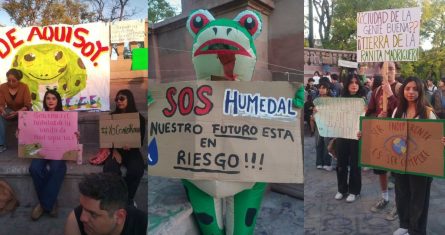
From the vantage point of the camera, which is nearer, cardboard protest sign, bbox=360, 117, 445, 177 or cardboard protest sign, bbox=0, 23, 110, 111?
cardboard protest sign, bbox=360, 117, 445, 177

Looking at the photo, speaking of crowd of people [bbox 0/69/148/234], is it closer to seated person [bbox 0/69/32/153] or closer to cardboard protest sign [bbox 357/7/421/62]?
seated person [bbox 0/69/32/153]

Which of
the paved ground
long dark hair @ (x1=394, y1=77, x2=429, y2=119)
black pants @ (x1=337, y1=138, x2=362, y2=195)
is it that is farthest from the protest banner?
long dark hair @ (x1=394, y1=77, x2=429, y2=119)

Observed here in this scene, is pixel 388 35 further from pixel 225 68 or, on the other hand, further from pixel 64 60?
pixel 64 60

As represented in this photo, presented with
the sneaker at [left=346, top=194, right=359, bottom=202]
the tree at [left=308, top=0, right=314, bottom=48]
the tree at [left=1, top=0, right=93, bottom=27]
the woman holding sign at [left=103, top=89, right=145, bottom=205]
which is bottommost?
the sneaker at [left=346, top=194, right=359, bottom=202]

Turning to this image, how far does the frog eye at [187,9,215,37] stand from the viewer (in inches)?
55.4

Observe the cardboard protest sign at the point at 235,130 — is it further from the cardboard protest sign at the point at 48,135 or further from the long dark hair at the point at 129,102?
the cardboard protest sign at the point at 48,135

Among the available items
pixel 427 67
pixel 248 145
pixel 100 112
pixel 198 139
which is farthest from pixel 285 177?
pixel 100 112

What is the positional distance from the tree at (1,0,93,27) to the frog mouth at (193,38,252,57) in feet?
2.95

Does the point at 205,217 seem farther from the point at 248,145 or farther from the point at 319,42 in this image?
the point at 319,42

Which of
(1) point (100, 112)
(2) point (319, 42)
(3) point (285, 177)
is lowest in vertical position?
(3) point (285, 177)

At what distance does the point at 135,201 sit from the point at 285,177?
824 millimetres

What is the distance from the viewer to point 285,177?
1.38 m

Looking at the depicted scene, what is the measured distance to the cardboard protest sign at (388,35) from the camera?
4.48 feet

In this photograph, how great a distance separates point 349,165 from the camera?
4.95 feet
